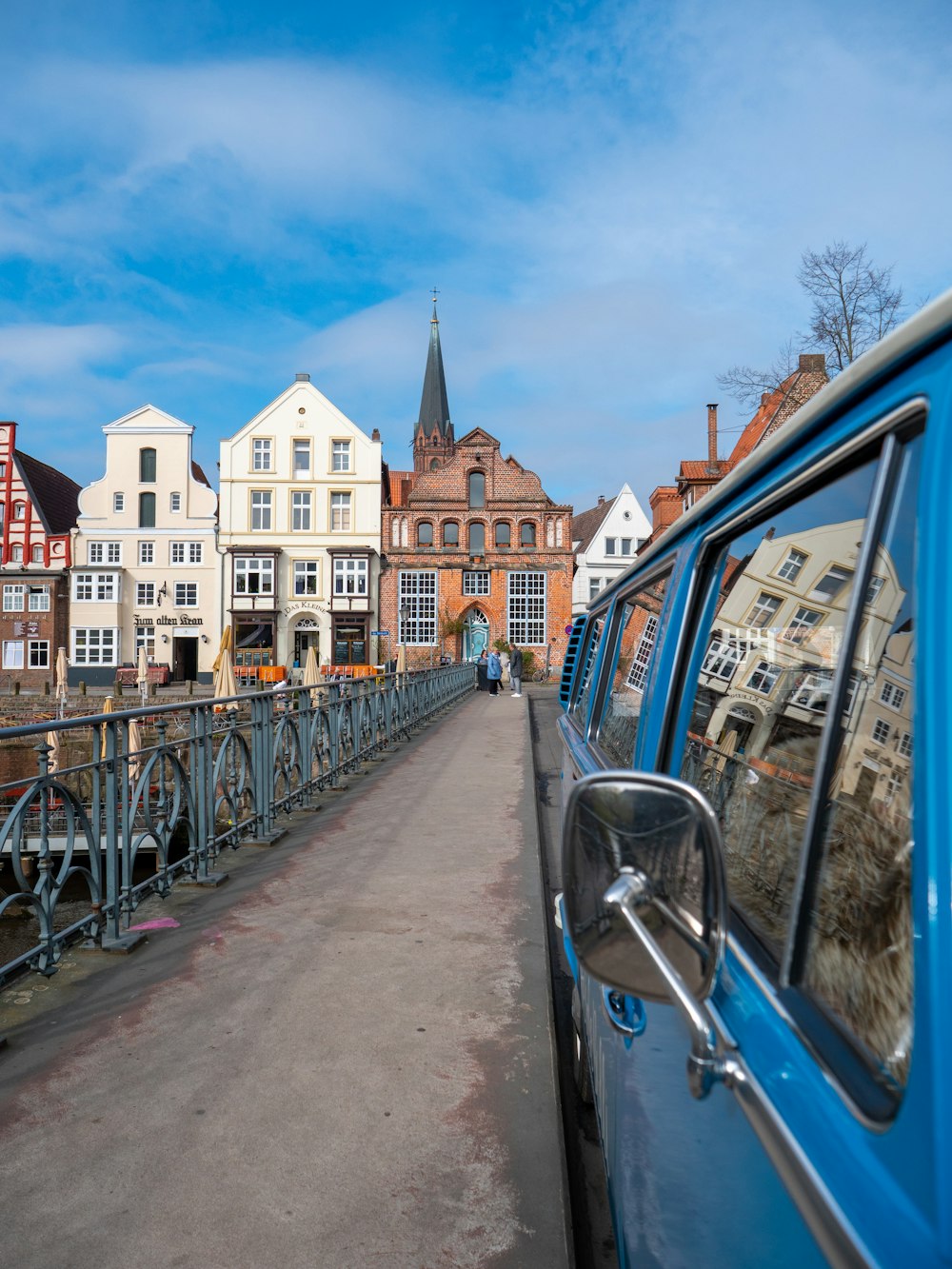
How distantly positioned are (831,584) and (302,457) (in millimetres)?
46523

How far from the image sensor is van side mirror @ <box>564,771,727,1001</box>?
1.07 metres

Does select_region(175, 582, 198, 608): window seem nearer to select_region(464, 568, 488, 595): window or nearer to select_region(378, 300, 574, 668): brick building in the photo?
select_region(378, 300, 574, 668): brick building

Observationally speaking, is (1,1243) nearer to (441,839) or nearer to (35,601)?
(441,839)

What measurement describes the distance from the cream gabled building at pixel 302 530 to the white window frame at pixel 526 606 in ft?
21.3

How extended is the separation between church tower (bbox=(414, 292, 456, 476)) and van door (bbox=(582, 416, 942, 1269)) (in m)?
68.9

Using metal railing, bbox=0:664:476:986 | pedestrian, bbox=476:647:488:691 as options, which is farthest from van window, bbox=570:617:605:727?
pedestrian, bbox=476:647:488:691

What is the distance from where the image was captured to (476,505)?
47.4 meters

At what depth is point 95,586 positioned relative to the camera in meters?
44.0

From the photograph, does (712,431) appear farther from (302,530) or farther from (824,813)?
(824,813)

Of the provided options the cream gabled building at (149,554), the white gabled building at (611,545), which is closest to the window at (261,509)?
the cream gabled building at (149,554)

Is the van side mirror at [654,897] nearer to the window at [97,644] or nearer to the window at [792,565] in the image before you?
the window at [792,565]

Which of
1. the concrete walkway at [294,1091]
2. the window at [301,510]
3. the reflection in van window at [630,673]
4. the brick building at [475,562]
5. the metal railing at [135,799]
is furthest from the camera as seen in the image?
the brick building at [475,562]

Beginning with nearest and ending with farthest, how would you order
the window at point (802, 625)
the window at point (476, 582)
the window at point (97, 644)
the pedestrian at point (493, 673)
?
the window at point (802, 625) → the pedestrian at point (493, 673) → the window at point (97, 644) → the window at point (476, 582)

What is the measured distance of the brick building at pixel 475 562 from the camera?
46250 millimetres
